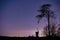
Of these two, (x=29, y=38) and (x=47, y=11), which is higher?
(x=47, y=11)

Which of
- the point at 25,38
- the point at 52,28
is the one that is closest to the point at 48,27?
the point at 52,28

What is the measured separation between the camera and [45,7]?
21828mm

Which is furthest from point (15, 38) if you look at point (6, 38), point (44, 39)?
point (44, 39)

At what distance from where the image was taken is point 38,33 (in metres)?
22.3

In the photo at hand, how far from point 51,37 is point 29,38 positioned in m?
1.59

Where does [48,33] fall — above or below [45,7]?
below

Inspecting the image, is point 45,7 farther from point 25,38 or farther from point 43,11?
point 25,38

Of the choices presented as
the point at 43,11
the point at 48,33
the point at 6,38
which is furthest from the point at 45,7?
the point at 6,38

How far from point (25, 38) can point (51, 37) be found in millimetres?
1885

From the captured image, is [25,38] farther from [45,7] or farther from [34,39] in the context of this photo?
[45,7]

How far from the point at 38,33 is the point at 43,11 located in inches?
63.9

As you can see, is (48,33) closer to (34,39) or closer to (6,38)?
(34,39)

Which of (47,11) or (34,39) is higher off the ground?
(47,11)

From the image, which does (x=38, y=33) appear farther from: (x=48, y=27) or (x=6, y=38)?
(x=6, y=38)
